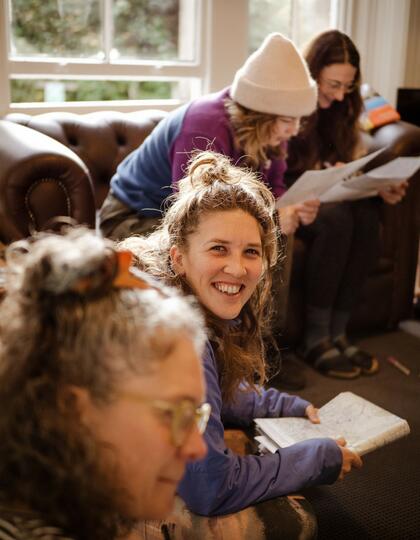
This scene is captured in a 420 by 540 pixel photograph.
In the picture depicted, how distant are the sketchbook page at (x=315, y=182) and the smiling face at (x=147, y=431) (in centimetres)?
148

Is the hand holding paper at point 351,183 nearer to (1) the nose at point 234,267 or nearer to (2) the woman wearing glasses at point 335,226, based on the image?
(2) the woman wearing glasses at point 335,226

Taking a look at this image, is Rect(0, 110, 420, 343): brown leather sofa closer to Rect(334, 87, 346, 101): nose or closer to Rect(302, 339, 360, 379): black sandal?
Rect(302, 339, 360, 379): black sandal

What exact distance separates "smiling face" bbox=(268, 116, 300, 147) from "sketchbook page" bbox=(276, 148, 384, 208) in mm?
141

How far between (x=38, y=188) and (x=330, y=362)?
125 cm

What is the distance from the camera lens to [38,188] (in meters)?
1.88

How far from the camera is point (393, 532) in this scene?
62.2 inches

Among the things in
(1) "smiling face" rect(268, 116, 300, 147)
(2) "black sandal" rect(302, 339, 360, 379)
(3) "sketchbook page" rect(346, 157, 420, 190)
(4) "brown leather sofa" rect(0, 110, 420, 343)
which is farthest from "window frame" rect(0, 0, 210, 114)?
(2) "black sandal" rect(302, 339, 360, 379)

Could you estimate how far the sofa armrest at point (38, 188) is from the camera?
1.86 meters

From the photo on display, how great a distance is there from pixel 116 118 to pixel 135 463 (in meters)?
2.15

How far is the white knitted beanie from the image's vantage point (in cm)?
201

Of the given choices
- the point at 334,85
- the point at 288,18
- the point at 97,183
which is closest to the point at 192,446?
the point at 97,183

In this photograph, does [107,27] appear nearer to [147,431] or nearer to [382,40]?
[382,40]

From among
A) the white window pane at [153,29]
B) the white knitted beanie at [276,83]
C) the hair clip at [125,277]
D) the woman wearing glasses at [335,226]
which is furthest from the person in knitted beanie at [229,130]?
the hair clip at [125,277]

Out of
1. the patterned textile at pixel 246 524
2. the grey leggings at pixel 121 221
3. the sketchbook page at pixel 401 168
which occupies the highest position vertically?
the sketchbook page at pixel 401 168
